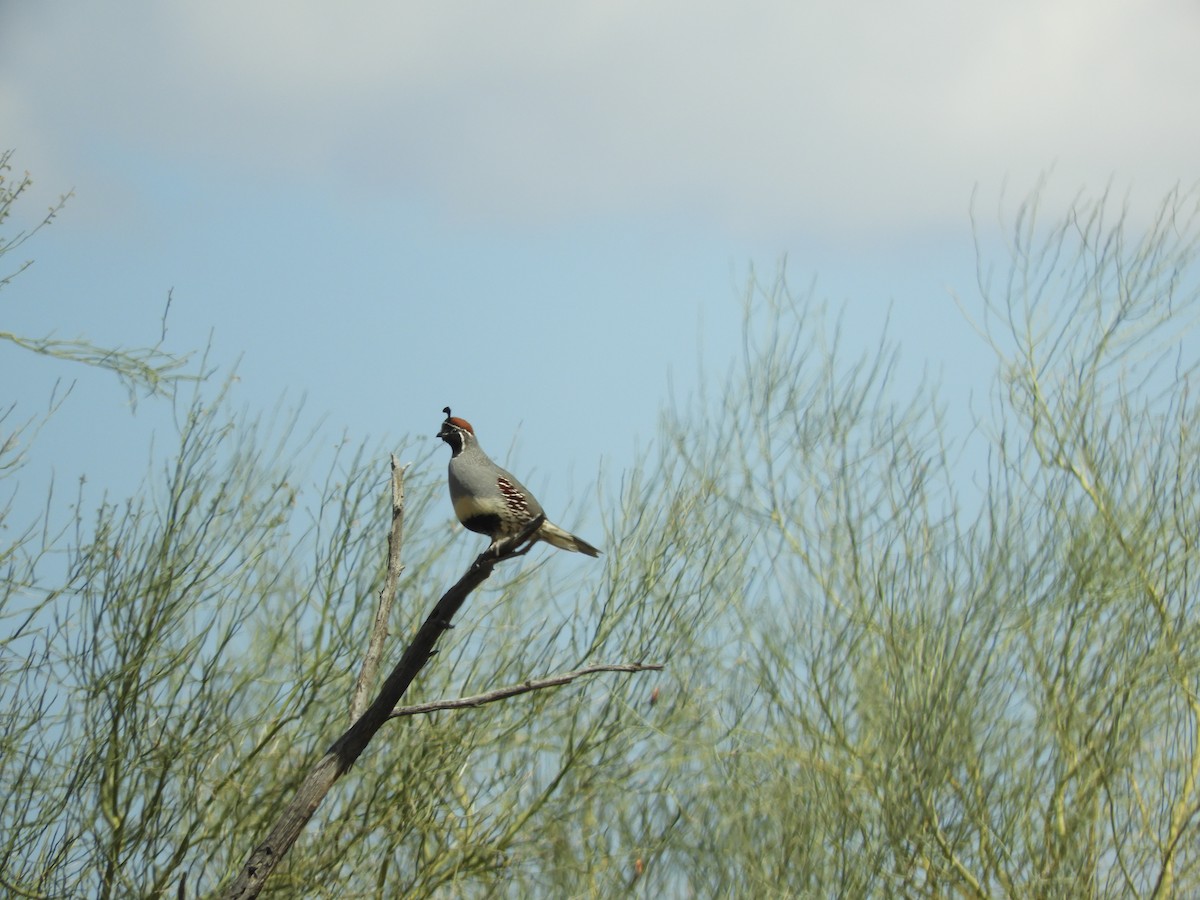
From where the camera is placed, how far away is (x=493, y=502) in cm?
532

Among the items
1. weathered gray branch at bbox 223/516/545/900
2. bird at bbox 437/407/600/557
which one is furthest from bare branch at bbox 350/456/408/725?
bird at bbox 437/407/600/557

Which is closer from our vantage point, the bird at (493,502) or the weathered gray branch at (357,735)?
the weathered gray branch at (357,735)

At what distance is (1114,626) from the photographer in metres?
6.80

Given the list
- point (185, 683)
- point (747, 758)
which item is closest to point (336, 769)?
point (185, 683)

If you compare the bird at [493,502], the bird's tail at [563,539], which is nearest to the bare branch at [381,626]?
the bird at [493,502]

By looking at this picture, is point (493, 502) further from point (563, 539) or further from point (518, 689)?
point (518, 689)

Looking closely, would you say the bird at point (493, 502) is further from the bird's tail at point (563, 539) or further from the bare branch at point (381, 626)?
the bare branch at point (381, 626)

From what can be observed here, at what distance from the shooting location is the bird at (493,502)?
5328mm

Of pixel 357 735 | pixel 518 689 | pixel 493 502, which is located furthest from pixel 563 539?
pixel 357 735

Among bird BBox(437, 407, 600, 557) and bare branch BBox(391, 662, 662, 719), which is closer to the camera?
bare branch BBox(391, 662, 662, 719)

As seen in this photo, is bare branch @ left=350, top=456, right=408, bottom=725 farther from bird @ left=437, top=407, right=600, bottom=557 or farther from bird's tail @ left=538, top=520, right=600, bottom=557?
bird's tail @ left=538, top=520, right=600, bottom=557

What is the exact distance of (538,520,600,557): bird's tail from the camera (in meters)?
5.36

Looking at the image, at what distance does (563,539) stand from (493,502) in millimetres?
360

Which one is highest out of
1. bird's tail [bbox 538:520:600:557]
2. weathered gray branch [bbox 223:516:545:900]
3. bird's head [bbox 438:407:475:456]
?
bird's head [bbox 438:407:475:456]
